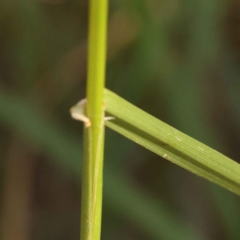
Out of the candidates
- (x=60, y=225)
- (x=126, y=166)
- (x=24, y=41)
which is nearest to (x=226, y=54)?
(x=126, y=166)

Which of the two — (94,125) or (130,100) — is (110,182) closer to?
(130,100)

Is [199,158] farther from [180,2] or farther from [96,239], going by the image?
[180,2]

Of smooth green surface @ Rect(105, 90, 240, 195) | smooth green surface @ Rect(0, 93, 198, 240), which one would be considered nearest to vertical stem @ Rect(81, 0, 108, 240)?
smooth green surface @ Rect(105, 90, 240, 195)

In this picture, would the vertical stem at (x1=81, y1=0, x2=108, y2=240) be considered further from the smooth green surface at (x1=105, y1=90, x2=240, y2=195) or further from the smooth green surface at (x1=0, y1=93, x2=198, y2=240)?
the smooth green surface at (x1=0, y1=93, x2=198, y2=240)

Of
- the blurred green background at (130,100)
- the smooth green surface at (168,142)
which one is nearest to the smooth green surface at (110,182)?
the blurred green background at (130,100)

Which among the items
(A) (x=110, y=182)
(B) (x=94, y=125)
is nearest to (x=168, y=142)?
(B) (x=94, y=125)

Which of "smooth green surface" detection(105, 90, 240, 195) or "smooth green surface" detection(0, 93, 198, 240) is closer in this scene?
"smooth green surface" detection(105, 90, 240, 195)

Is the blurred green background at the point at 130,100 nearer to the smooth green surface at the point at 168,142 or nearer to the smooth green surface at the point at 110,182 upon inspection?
the smooth green surface at the point at 110,182
